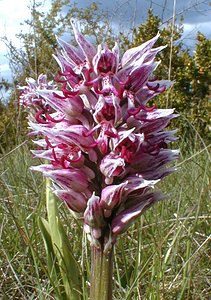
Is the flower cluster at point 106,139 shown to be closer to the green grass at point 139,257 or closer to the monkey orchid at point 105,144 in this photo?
the monkey orchid at point 105,144

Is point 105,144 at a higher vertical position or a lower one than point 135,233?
higher

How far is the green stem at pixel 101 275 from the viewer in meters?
0.85

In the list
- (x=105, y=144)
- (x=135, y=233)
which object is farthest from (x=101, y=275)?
(x=135, y=233)

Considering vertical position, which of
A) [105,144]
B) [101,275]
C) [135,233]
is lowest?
[135,233]

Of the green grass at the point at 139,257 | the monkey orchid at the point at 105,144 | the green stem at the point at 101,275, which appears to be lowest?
the green grass at the point at 139,257

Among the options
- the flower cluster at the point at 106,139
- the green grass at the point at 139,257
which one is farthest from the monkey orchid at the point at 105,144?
the green grass at the point at 139,257

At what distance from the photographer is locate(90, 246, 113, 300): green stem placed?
85 centimetres

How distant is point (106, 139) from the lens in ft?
2.77

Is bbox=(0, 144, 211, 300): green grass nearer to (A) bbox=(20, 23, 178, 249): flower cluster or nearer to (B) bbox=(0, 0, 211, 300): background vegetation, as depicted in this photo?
(B) bbox=(0, 0, 211, 300): background vegetation

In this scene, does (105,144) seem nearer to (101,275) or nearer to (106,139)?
(106,139)

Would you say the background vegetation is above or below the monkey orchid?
below

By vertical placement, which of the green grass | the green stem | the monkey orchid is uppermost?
the monkey orchid

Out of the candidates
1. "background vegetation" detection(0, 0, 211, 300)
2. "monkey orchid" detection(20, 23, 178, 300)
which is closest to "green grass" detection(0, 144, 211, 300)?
"background vegetation" detection(0, 0, 211, 300)

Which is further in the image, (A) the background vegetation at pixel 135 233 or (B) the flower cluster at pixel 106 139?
(A) the background vegetation at pixel 135 233
